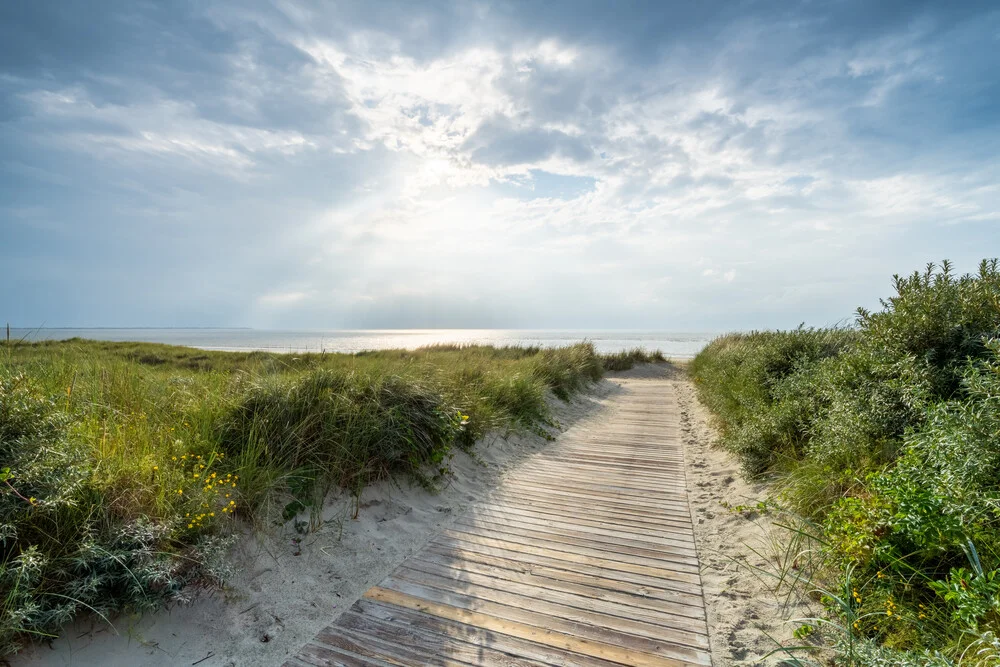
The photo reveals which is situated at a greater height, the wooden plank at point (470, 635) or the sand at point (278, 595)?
the sand at point (278, 595)

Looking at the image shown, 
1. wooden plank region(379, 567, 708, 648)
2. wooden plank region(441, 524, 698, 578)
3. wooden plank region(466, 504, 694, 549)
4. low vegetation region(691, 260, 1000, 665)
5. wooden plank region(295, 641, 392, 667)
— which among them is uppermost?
low vegetation region(691, 260, 1000, 665)

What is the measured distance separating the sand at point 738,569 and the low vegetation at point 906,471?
239 mm

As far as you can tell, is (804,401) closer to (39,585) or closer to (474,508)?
(474,508)

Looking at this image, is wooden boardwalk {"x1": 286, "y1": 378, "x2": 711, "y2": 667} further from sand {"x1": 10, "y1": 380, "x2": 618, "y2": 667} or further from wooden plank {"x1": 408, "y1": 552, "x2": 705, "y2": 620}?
sand {"x1": 10, "y1": 380, "x2": 618, "y2": 667}

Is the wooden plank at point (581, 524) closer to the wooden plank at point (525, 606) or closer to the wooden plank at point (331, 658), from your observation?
the wooden plank at point (525, 606)

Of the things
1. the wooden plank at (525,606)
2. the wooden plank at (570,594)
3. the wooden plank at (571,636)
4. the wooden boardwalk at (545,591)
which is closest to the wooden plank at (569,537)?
the wooden boardwalk at (545,591)

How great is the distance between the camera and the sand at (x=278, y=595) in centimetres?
266

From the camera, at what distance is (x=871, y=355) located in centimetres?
429

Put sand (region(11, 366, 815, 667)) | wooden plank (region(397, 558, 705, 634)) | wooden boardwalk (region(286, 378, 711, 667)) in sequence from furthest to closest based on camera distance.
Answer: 1. wooden plank (region(397, 558, 705, 634))
2. wooden boardwalk (region(286, 378, 711, 667))
3. sand (region(11, 366, 815, 667))

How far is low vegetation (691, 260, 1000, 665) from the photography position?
7.90 ft

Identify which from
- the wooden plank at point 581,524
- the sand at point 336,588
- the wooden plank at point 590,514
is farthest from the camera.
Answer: the wooden plank at point 590,514

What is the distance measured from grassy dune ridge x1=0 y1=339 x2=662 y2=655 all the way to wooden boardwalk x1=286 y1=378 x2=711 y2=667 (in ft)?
3.39

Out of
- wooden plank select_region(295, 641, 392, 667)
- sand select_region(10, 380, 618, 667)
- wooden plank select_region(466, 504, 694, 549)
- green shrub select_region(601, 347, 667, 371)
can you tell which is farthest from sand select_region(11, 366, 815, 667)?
green shrub select_region(601, 347, 667, 371)

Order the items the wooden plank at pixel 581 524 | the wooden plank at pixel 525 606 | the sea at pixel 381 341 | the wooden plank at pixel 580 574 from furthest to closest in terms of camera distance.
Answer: the sea at pixel 381 341, the wooden plank at pixel 581 524, the wooden plank at pixel 580 574, the wooden plank at pixel 525 606
